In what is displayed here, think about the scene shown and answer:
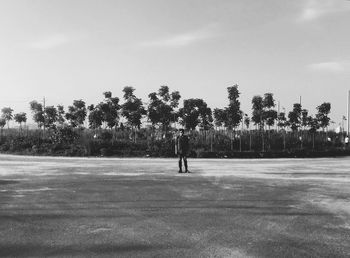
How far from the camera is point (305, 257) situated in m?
5.39

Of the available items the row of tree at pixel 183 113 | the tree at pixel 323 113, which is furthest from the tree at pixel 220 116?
the tree at pixel 323 113

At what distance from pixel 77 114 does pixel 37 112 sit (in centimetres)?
488

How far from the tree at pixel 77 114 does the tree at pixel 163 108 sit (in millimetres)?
5829

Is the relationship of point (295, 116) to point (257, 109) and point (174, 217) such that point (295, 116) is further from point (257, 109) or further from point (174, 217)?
point (174, 217)

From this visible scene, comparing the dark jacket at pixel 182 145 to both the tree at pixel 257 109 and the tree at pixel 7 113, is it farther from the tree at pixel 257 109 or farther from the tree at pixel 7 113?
the tree at pixel 7 113

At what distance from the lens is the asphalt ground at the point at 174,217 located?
228 inches

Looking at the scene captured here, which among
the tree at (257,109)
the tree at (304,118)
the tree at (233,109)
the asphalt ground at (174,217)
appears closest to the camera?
the asphalt ground at (174,217)

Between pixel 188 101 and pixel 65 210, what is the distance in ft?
69.6

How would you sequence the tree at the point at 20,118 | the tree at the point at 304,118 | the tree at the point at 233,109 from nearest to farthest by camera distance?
the tree at the point at 233,109, the tree at the point at 304,118, the tree at the point at 20,118

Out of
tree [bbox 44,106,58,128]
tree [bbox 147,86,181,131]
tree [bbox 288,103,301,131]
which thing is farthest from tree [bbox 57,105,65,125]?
tree [bbox 288,103,301,131]

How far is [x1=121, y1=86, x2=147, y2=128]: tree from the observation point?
2812cm

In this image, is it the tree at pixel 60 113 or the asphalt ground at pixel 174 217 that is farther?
the tree at pixel 60 113

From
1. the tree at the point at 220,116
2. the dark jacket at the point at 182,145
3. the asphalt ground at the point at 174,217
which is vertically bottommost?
the asphalt ground at the point at 174,217

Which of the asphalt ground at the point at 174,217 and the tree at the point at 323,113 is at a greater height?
the tree at the point at 323,113
